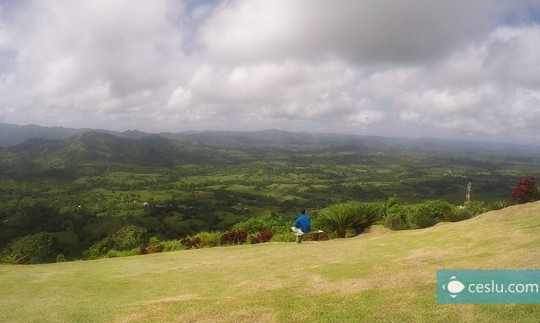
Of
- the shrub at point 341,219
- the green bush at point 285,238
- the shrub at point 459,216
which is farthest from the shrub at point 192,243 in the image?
the shrub at point 459,216

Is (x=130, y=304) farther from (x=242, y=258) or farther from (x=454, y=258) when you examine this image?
(x=454, y=258)

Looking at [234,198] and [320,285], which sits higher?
[320,285]

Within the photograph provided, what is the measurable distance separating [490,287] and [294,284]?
4061mm

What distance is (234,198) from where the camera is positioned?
165250 mm

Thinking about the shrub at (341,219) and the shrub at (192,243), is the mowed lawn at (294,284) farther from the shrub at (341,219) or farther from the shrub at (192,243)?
the shrub at (192,243)

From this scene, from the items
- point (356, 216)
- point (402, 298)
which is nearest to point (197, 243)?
point (356, 216)

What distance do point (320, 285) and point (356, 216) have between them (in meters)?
10.1

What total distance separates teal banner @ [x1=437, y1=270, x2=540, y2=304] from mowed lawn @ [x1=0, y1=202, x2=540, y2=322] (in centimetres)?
24

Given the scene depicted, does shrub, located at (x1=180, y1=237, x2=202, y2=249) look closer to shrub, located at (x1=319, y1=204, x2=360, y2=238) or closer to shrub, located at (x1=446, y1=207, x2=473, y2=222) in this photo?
shrub, located at (x1=319, y1=204, x2=360, y2=238)

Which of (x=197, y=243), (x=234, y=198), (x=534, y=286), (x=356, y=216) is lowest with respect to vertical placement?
(x=234, y=198)

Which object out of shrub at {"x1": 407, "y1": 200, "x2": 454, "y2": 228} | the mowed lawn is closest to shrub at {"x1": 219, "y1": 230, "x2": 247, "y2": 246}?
the mowed lawn

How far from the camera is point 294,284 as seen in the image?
353 inches

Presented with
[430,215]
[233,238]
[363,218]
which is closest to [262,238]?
[233,238]

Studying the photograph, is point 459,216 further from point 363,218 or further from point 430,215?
point 363,218
